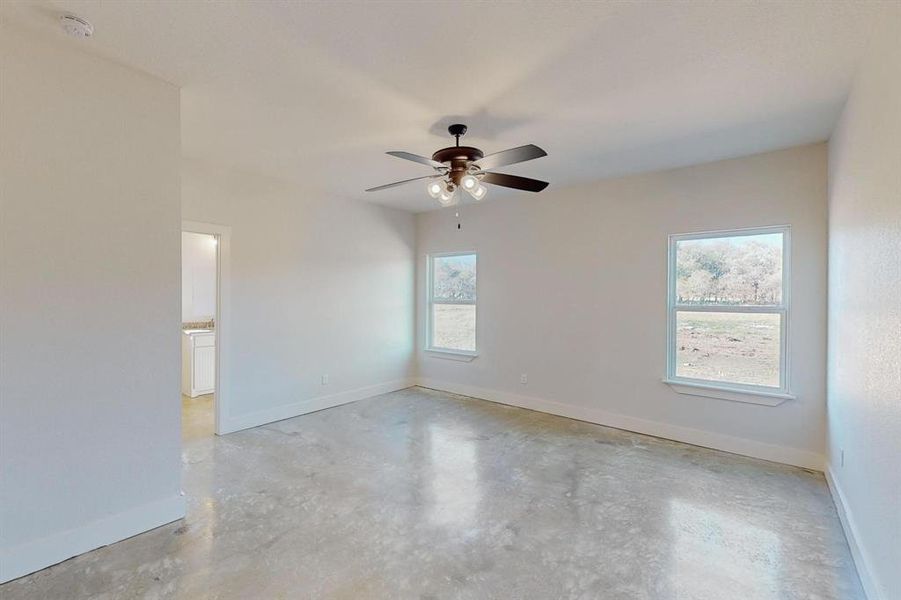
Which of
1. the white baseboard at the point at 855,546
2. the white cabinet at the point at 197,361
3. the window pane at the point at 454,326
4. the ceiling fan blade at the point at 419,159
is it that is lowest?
the white baseboard at the point at 855,546

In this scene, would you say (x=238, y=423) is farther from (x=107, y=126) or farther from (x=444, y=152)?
(x=444, y=152)

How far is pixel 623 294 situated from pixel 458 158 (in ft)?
8.29

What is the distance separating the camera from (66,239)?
7.10 feet

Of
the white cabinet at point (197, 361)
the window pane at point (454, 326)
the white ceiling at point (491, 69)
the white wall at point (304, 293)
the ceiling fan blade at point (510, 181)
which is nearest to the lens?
the white ceiling at point (491, 69)

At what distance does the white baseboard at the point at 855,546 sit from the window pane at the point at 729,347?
93 cm

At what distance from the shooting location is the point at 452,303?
19.6 feet

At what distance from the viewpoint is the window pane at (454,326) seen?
578 centimetres

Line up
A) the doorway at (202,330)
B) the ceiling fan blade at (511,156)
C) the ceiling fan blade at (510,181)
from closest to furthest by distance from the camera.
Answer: the ceiling fan blade at (511,156)
the ceiling fan blade at (510,181)
the doorway at (202,330)

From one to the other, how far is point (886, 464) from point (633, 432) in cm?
261

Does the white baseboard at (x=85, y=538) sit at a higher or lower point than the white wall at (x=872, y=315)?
lower

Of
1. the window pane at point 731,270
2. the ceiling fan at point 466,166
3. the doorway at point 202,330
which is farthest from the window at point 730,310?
the doorway at point 202,330

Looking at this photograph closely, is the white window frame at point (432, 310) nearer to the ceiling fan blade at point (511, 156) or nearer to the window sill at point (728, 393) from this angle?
the window sill at point (728, 393)

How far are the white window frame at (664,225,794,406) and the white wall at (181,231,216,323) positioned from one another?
5779 millimetres

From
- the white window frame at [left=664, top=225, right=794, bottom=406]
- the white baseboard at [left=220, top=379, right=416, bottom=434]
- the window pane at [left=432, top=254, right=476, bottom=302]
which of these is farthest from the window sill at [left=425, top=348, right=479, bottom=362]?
the white window frame at [left=664, top=225, right=794, bottom=406]
